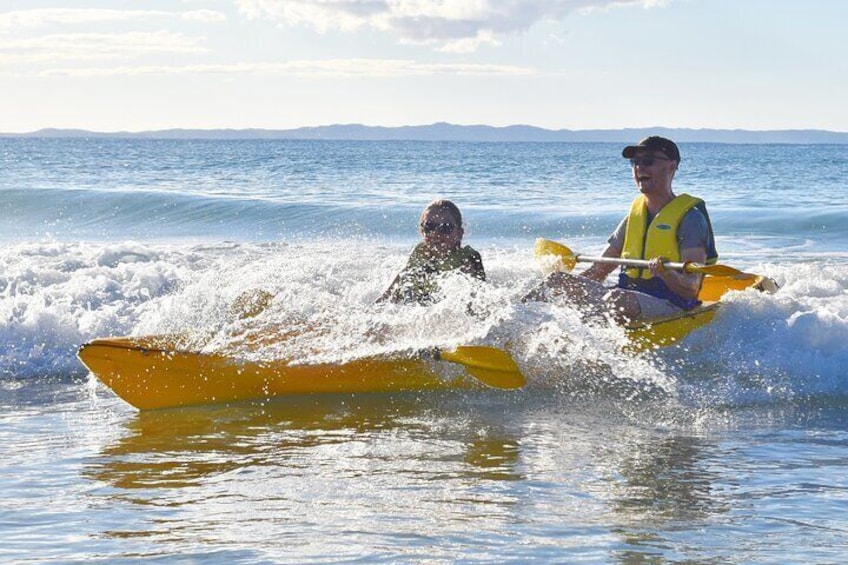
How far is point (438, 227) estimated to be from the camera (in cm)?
670

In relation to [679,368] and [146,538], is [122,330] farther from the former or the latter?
[146,538]

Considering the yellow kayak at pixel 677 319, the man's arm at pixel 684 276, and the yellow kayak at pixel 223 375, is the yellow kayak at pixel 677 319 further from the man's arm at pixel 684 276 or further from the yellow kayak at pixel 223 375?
the yellow kayak at pixel 223 375

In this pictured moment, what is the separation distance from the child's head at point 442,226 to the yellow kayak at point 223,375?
26.8 inches

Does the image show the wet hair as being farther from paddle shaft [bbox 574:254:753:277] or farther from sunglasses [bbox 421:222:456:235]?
paddle shaft [bbox 574:254:753:277]

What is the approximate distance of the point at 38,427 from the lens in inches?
238

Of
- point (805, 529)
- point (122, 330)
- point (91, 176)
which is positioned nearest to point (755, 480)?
point (805, 529)

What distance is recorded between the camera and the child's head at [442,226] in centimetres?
667

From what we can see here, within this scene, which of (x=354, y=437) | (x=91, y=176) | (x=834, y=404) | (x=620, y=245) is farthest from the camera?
(x=91, y=176)

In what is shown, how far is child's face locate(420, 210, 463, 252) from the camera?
667 centimetres

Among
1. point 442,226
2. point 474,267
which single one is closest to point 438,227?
point 442,226

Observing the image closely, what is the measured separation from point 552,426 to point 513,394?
74 cm

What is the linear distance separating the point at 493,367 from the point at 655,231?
150 centimetres

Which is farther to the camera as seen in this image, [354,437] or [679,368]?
[679,368]

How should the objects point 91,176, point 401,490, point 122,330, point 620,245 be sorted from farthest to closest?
1. point 91,176
2. point 122,330
3. point 620,245
4. point 401,490
